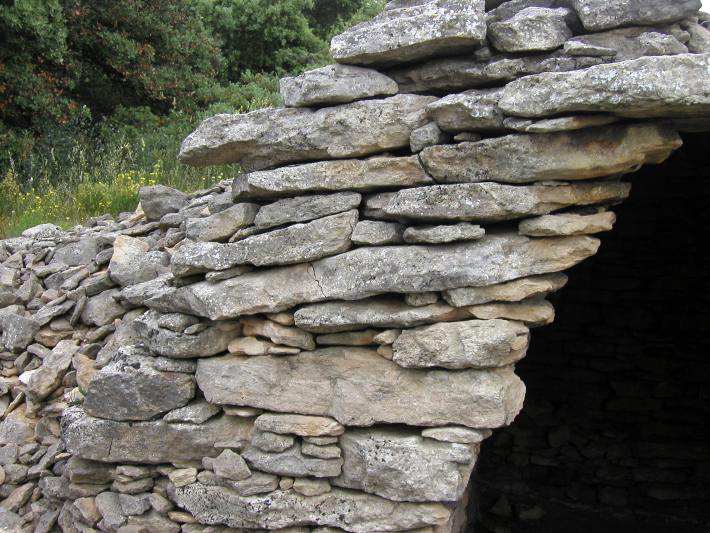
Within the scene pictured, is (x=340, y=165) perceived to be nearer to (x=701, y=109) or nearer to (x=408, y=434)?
A: (x=408, y=434)

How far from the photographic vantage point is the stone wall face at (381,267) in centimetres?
313

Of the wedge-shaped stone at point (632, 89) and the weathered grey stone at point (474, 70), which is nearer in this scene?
the wedge-shaped stone at point (632, 89)

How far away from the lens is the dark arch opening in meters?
6.62

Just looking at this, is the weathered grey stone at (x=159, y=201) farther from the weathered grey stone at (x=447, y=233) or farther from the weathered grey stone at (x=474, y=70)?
the weathered grey stone at (x=447, y=233)

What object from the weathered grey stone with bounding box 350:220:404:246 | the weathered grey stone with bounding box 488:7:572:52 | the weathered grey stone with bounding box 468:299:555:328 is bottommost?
the weathered grey stone with bounding box 468:299:555:328

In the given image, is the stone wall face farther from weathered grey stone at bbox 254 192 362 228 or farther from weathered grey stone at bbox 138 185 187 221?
weathered grey stone at bbox 138 185 187 221

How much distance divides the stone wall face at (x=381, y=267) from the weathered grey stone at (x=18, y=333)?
122cm

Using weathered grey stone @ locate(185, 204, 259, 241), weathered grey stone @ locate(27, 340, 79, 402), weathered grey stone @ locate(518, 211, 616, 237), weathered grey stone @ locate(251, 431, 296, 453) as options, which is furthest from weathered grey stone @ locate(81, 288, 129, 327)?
weathered grey stone @ locate(518, 211, 616, 237)

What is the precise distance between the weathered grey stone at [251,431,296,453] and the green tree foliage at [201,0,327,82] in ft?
30.3

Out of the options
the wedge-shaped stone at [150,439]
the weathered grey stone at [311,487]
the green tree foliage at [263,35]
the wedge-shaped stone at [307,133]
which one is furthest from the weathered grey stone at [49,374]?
the green tree foliage at [263,35]

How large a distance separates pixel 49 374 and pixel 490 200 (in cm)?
295

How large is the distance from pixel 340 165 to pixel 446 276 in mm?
734

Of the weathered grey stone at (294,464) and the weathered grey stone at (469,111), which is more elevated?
the weathered grey stone at (469,111)

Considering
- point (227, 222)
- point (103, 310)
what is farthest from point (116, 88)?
point (227, 222)
